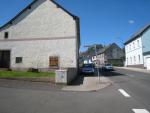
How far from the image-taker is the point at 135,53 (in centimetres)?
5122

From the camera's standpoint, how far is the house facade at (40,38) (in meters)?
26.1

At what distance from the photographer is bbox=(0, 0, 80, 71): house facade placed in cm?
2612

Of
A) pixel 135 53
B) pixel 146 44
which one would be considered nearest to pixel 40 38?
pixel 146 44

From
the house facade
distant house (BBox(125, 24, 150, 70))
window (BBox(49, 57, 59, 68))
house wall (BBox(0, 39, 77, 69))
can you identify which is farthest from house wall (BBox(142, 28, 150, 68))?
window (BBox(49, 57, 59, 68))

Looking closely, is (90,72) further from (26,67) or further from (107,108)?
(107,108)

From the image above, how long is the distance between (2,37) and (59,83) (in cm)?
1496

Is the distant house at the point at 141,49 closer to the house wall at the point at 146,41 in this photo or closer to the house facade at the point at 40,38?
the house wall at the point at 146,41

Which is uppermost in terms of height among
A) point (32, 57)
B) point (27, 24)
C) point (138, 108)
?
point (27, 24)

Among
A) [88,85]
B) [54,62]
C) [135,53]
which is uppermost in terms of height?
[135,53]

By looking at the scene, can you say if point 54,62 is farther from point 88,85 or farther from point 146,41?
point 146,41

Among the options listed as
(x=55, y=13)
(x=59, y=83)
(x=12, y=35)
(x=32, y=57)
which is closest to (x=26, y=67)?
(x=32, y=57)

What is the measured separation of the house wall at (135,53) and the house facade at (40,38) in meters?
24.2

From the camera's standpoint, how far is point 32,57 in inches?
1059

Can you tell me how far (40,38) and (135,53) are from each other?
31.1m
